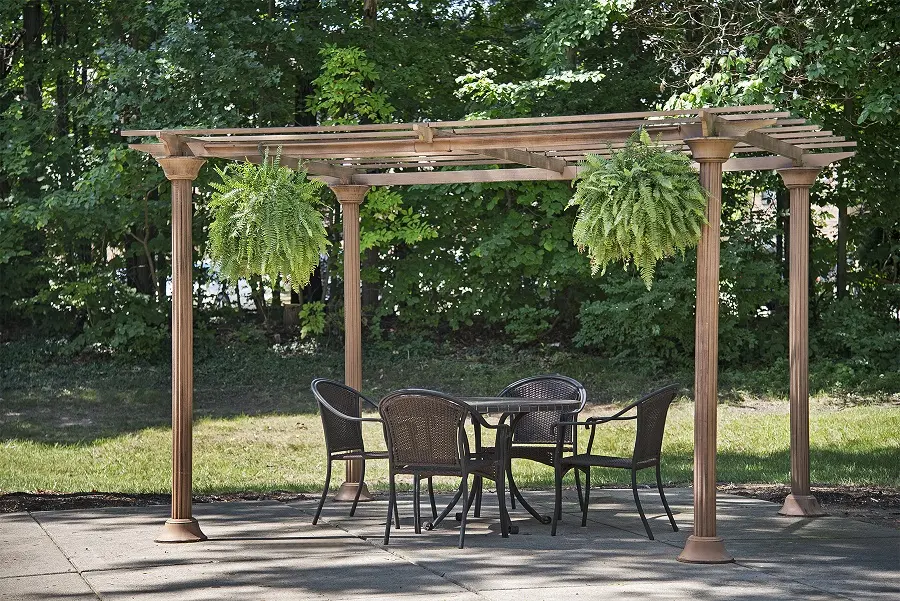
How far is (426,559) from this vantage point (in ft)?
19.1

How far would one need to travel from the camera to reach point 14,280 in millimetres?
16484

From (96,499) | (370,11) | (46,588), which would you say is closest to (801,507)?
(46,588)

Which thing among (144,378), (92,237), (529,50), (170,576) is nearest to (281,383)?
(144,378)

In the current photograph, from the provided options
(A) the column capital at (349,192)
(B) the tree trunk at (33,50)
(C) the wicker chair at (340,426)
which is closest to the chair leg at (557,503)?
(C) the wicker chair at (340,426)

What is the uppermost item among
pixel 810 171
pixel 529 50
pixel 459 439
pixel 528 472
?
pixel 529 50

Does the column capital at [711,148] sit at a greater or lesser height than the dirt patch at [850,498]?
greater

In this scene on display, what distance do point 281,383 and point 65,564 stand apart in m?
9.70

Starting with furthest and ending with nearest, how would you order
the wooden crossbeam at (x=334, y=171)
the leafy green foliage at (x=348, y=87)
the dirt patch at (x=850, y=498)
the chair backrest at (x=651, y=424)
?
the leafy green foliage at (x=348, y=87), the wooden crossbeam at (x=334, y=171), the dirt patch at (x=850, y=498), the chair backrest at (x=651, y=424)

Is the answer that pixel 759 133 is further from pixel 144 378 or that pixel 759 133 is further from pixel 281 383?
pixel 144 378

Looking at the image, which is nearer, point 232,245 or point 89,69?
point 232,245

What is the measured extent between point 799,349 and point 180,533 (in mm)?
3973

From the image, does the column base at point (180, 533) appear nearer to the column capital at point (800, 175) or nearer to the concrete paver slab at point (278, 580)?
the concrete paver slab at point (278, 580)

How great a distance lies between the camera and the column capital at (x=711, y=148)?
564cm

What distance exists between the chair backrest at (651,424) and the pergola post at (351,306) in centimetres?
227
